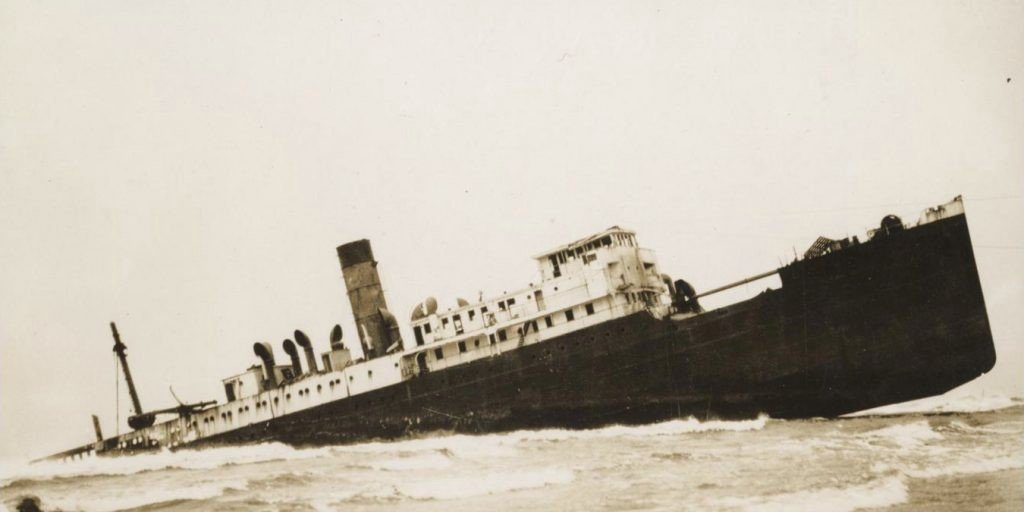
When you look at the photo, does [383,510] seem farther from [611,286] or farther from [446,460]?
[611,286]

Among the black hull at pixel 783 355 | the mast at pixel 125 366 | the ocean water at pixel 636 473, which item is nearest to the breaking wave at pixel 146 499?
the ocean water at pixel 636 473

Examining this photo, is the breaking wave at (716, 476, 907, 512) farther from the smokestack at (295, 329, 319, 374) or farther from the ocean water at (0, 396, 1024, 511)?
the smokestack at (295, 329, 319, 374)

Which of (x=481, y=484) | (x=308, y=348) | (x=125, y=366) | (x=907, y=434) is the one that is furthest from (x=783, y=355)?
(x=125, y=366)

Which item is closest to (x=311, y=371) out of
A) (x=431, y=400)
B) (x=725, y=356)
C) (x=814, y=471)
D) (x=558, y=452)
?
(x=431, y=400)

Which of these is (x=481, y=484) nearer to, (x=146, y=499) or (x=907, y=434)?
(x=146, y=499)

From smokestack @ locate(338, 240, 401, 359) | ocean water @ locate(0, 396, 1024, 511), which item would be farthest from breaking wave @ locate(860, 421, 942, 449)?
smokestack @ locate(338, 240, 401, 359)
